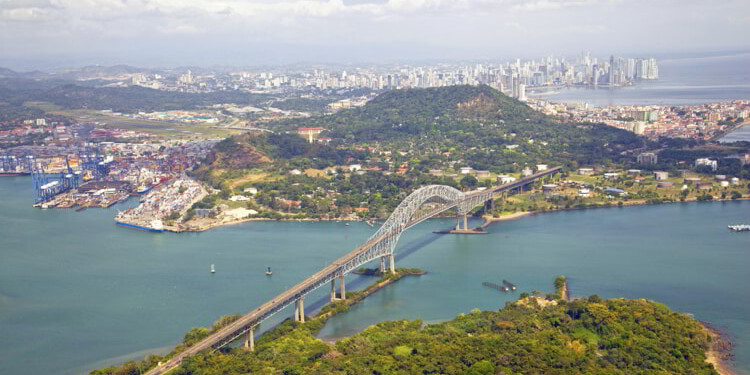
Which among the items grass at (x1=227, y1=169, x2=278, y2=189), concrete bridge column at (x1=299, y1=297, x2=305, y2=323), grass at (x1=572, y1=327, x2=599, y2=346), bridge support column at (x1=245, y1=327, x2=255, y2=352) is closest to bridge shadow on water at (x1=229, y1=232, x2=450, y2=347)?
bridge support column at (x1=245, y1=327, x2=255, y2=352)

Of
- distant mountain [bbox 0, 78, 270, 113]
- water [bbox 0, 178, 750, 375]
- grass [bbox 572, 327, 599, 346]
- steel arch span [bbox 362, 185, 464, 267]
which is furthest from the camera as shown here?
distant mountain [bbox 0, 78, 270, 113]

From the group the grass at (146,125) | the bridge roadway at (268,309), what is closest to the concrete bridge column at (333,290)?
the bridge roadway at (268,309)

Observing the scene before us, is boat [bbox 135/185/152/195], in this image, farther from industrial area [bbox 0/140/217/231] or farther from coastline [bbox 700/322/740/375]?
coastline [bbox 700/322/740/375]

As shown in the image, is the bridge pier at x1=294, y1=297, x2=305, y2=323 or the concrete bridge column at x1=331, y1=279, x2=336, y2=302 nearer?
the bridge pier at x1=294, y1=297, x2=305, y2=323

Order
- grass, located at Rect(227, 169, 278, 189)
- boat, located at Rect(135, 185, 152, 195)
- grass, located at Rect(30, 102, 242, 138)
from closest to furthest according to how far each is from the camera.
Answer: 1. boat, located at Rect(135, 185, 152, 195)
2. grass, located at Rect(227, 169, 278, 189)
3. grass, located at Rect(30, 102, 242, 138)

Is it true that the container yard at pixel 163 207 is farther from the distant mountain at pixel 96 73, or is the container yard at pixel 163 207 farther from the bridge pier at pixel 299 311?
the distant mountain at pixel 96 73

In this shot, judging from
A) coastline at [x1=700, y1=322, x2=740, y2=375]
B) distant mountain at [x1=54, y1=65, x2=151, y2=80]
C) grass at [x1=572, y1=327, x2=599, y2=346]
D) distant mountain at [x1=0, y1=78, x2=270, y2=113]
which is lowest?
coastline at [x1=700, y1=322, x2=740, y2=375]
